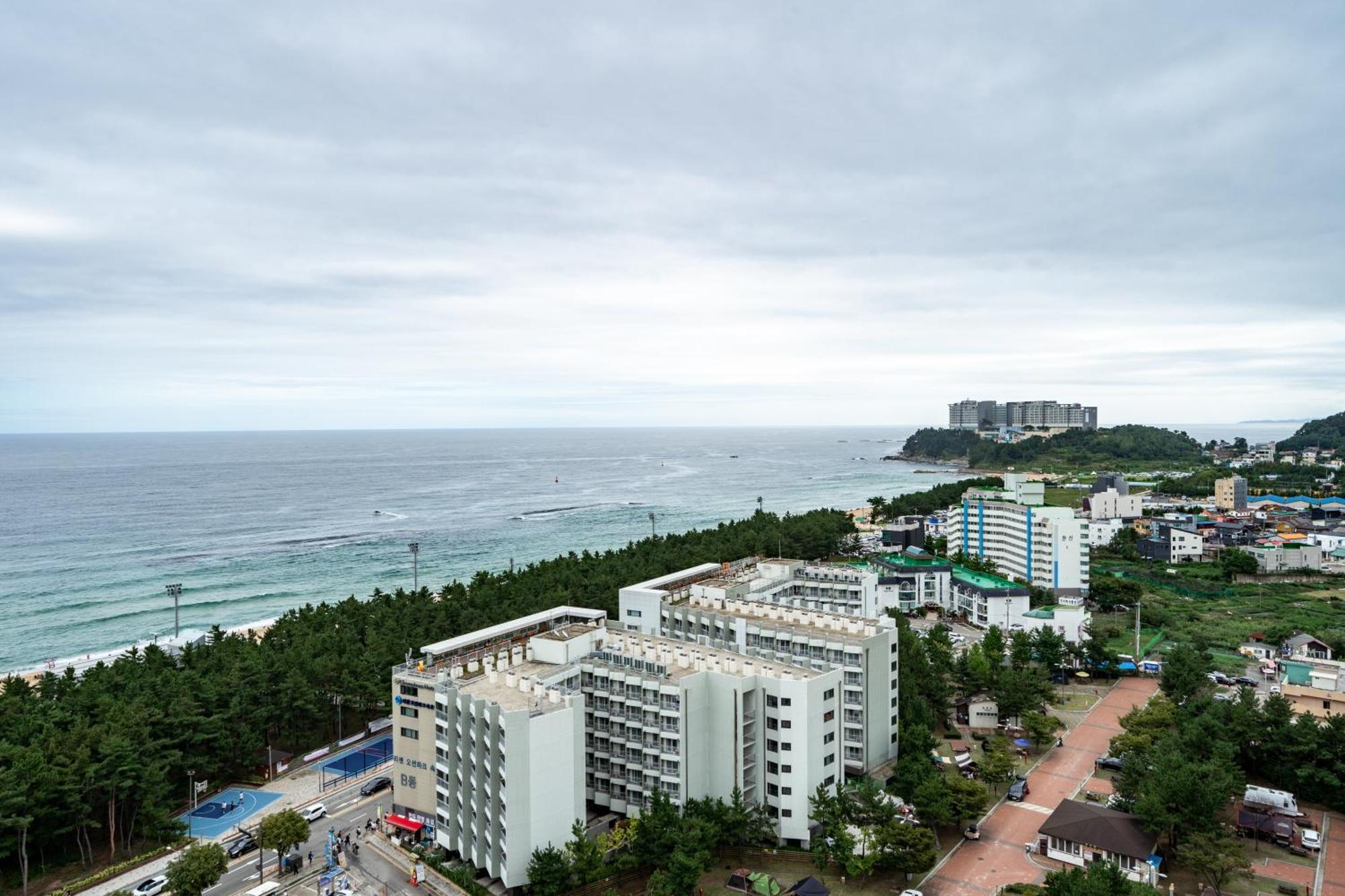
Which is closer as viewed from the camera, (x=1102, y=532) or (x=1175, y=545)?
(x=1175, y=545)

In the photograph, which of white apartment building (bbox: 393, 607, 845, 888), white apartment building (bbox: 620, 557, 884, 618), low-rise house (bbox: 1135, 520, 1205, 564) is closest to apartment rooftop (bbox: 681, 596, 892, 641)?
white apartment building (bbox: 620, 557, 884, 618)

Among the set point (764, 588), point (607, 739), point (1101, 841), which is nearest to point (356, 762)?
point (607, 739)

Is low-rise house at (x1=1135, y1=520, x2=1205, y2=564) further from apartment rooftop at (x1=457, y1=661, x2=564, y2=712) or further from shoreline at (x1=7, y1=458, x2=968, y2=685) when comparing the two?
shoreline at (x1=7, y1=458, x2=968, y2=685)

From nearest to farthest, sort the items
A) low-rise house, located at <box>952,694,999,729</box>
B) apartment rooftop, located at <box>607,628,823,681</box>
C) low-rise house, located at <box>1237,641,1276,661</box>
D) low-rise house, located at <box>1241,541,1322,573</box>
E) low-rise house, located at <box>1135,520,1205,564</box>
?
1. apartment rooftop, located at <box>607,628,823,681</box>
2. low-rise house, located at <box>952,694,999,729</box>
3. low-rise house, located at <box>1237,641,1276,661</box>
4. low-rise house, located at <box>1241,541,1322,573</box>
5. low-rise house, located at <box>1135,520,1205,564</box>

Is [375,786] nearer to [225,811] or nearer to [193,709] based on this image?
[225,811]

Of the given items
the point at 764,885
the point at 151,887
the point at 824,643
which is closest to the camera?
the point at 764,885

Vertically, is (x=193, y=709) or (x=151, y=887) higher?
(x=193, y=709)

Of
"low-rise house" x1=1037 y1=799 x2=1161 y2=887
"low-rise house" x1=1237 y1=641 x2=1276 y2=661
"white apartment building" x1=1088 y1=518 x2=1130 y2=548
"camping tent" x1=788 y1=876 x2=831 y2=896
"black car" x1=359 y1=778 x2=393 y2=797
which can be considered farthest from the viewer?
"white apartment building" x1=1088 y1=518 x2=1130 y2=548
